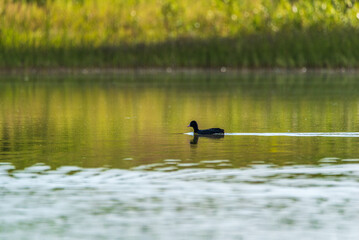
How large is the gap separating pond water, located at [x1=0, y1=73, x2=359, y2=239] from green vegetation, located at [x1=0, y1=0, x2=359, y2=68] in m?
32.0

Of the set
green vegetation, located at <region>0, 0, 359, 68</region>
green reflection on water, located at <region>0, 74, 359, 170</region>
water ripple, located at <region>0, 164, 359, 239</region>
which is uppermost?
green vegetation, located at <region>0, 0, 359, 68</region>

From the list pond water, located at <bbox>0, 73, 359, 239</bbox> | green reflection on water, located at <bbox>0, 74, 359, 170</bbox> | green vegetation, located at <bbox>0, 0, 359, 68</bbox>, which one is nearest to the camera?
pond water, located at <bbox>0, 73, 359, 239</bbox>

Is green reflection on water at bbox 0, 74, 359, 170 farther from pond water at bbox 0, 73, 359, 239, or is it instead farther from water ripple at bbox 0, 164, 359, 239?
water ripple at bbox 0, 164, 359, 239

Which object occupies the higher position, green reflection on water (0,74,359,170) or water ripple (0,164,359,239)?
green reflection on water (0,74,359,170)

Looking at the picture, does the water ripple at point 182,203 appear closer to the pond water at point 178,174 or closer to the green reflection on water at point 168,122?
the pond water at point 178,174

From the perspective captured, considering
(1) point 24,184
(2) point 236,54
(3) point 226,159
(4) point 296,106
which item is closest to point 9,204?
(1) point 24,184

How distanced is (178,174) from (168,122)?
1113 cm

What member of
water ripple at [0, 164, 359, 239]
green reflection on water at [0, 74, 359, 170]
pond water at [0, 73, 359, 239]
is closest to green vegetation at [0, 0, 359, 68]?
green reflection on water at [0, 74, 359, 170]

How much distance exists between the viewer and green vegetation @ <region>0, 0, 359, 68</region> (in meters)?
65.0

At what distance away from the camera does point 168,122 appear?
90.6 ft

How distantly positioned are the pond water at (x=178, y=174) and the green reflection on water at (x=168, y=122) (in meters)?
0.04

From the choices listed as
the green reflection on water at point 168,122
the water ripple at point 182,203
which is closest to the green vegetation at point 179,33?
the green reflection on water at point 168,122

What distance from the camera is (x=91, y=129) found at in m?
25.4

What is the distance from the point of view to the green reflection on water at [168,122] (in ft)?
62.9
